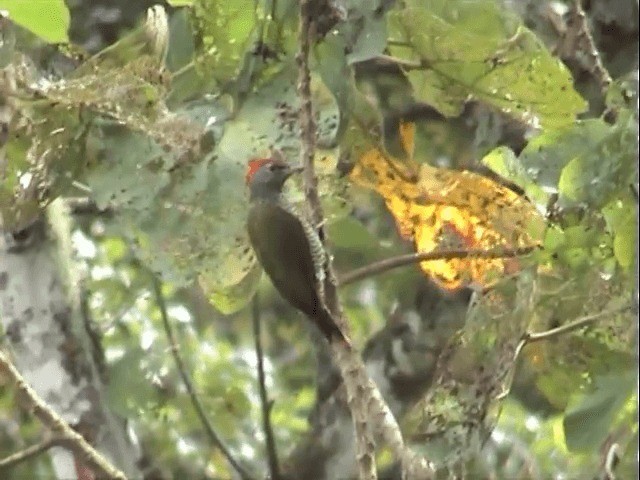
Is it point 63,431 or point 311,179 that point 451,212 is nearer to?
point 311,179

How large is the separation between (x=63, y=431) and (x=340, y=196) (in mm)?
166

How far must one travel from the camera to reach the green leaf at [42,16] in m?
0.52

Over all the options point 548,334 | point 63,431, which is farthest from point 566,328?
point 63,431

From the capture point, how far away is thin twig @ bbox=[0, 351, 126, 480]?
0.53 metres

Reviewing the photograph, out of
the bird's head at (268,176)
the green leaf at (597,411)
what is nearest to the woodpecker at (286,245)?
the bird's head at (268,176)

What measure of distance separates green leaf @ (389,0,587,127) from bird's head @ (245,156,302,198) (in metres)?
0.08

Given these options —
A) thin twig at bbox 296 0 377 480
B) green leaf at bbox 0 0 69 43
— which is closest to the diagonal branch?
thin twig at bbox 296 0 377 480

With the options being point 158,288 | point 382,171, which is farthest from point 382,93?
point 158,288

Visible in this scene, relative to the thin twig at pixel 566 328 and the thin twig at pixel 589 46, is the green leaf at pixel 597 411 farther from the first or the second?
the thin twig at pixel 589 46

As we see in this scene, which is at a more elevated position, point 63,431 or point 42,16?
point 42,16

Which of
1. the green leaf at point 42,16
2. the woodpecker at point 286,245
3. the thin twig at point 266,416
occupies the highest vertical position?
the green leaf at point 42,16

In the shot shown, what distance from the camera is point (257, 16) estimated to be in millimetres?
542

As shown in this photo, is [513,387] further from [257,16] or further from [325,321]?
[257,16]

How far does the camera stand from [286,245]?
0.50m
